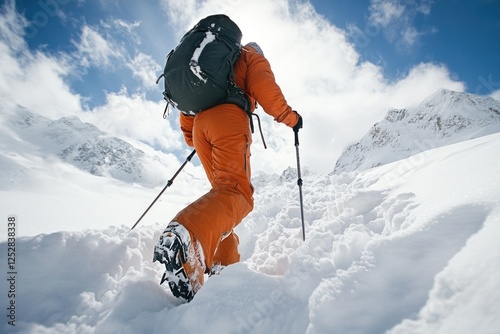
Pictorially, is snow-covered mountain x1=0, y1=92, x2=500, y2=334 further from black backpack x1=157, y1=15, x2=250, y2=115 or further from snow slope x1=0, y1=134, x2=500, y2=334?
black backpack x1=157, y1=15, x2=250, y2=115

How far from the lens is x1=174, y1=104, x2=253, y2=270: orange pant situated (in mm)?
2004

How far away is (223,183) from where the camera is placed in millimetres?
2398

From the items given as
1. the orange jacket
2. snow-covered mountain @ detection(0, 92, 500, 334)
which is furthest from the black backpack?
snow-covered mountain @ detection(0, 92, 500, 334)

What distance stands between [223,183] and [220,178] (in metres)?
0.07

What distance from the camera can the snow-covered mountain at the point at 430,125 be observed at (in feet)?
546

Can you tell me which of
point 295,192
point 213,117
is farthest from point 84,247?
point 295,192

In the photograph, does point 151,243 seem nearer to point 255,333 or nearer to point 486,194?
point 255,333

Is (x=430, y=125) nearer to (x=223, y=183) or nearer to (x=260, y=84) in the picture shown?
(x=260, y=84)

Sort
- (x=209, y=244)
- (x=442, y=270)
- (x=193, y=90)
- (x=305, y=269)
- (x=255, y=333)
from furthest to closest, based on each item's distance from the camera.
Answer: (x=193, y=90)
(x=209, y=244)
(x=305, y=269)
(x=255, y=333)
(x=442, y=270)

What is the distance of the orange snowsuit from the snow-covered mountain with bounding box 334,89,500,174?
17287 centimetres

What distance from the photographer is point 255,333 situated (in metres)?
1.36

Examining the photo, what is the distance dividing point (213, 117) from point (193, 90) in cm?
31

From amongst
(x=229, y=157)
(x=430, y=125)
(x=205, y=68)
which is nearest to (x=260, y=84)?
(x=205, y=68)

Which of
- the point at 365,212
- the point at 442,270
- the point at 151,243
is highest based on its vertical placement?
the point at 365,212
